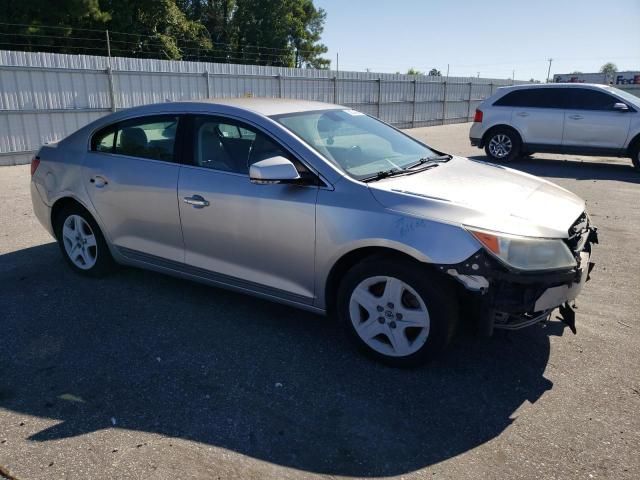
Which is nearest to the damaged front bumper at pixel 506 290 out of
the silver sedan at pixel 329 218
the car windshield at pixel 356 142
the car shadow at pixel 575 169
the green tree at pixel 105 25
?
the silver sedan at pixel 329 218

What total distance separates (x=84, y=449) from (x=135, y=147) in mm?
2544

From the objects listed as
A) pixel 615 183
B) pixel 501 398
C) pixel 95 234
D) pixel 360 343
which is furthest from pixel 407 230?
pixel 615 183

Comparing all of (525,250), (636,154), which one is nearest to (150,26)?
(636,154)

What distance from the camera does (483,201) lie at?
3258 millimetres

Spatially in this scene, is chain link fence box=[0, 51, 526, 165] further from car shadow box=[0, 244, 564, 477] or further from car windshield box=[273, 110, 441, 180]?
car windshield box=[273, 110, 441, 180]

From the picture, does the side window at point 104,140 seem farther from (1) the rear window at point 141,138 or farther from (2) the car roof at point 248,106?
(2) the car roof at point 248,106

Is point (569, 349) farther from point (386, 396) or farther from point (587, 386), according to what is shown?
point (386, 396)

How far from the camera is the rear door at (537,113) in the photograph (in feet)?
38.0

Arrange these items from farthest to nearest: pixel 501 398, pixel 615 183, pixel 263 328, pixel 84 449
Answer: pixel 615 183
pixel 263 328
pixel 501 398
pixel 84 449

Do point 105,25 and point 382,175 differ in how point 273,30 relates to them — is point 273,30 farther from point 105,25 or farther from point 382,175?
point 382,175

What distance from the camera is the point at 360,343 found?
3.41 meters

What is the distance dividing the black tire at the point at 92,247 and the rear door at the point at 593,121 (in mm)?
10112

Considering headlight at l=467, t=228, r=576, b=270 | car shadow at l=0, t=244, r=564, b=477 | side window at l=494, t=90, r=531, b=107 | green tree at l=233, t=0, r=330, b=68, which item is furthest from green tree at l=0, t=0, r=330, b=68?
headlight at l=467, t=228, r=576, b=270

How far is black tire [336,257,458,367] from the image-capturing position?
3.06 metres
